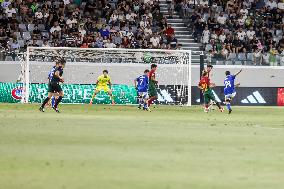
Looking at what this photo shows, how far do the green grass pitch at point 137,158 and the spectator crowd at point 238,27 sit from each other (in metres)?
27.7

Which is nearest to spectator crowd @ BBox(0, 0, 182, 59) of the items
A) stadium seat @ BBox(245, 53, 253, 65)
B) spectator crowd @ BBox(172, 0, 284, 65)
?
spectator crowd @ BBox(172, 0, 284, 65)

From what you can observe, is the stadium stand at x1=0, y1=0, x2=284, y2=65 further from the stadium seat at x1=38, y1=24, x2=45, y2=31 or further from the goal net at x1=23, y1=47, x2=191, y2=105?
the goal net at x1=23, y1=47, x2=191, y2=105

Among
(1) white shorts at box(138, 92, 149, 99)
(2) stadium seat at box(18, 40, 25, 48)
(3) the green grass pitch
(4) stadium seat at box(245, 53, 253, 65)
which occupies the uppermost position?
(2) stadium seat at box(18, 40, 25, 48)

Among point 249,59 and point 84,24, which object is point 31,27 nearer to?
point 84,24

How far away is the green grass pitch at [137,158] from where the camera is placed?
36.8ft

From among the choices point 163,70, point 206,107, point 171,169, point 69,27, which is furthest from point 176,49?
point 171,169

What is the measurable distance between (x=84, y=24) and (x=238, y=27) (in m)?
9.40

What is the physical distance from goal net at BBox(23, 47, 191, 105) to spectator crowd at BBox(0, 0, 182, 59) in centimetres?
75

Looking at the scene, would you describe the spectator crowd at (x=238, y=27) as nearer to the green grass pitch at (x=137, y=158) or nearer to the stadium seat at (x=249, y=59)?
the stadium seat at (x=249, y=59)

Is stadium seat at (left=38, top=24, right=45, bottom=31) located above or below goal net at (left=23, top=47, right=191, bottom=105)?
above

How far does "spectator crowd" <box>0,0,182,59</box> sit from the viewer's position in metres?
48.6

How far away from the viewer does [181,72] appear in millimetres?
50031

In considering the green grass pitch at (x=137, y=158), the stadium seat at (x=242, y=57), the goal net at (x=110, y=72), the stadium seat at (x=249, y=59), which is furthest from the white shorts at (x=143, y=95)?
the green grass pitch at (x=137, y=158)

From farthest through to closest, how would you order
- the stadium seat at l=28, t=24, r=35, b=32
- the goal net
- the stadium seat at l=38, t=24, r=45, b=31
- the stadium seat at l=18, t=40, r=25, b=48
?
the stadium seat at l=38, t=24, r=45, b=31
the stadium seat at l=28, t=24, r=35, b=32
the goal net
the stadium seat at l=18, t=40, r=25, b=48
